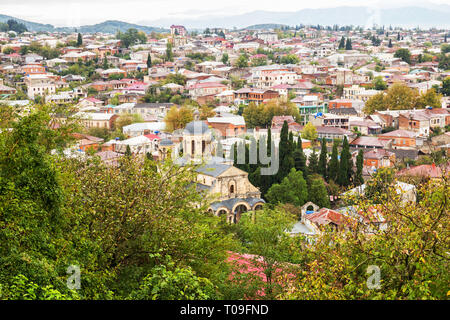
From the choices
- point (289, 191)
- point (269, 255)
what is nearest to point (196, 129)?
point (289, 191)

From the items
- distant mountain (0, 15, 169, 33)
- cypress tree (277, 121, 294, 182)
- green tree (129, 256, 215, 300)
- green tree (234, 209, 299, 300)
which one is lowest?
cypress tree (277, 121, 294, 182)

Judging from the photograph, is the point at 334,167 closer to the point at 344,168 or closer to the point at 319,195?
the point at 344,168

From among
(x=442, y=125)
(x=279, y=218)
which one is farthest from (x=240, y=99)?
(x=279, y=218)

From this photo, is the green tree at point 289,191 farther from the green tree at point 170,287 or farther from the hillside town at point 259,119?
the green tree at point 170,287

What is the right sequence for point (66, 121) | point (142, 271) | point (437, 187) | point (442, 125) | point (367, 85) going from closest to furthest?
point (437, 187) → point (142, 271) → point (66, 121) → point (442, 125) → point (367, 85)

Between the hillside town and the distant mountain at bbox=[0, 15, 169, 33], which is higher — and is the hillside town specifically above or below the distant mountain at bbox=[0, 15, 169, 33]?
below

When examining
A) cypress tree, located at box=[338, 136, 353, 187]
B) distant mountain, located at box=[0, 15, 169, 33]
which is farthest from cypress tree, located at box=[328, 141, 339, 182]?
distant mountain, located at box=[0, 15, 169, 33]

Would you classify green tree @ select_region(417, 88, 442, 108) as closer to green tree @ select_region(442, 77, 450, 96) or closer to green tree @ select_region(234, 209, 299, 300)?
green tree @ select_region(442, 77, 450, 96)

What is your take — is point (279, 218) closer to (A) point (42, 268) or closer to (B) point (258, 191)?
(A) point (42, 268)
